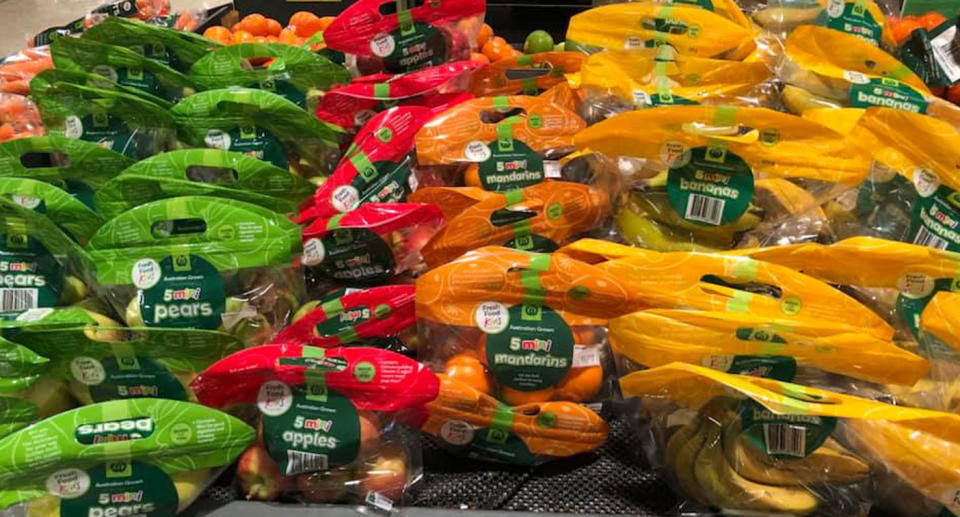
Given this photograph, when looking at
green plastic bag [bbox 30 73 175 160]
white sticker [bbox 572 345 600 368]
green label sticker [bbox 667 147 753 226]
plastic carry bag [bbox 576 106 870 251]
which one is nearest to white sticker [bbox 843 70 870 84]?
plastic carry bag [bbox 576 106 870 251]

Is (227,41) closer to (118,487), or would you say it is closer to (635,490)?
(118,487)

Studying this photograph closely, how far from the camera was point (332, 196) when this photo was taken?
1143 millimetres

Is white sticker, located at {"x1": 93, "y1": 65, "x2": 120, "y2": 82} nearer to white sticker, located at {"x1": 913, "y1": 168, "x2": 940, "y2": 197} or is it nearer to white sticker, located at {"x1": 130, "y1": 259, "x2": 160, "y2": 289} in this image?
white sticker, located at {"x1": 130, "y1": 259, "x2": 160, "y2": 289}

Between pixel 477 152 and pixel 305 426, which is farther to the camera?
pixel 477 152

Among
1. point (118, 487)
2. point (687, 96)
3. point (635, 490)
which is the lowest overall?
point (635, 490)

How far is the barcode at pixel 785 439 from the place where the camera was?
708mm

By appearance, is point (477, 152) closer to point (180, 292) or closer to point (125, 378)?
point (180, 292)

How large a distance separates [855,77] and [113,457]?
141 cm

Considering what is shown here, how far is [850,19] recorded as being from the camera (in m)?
1.50

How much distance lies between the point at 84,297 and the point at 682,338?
85cm

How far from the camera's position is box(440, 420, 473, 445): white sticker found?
2.72 ft

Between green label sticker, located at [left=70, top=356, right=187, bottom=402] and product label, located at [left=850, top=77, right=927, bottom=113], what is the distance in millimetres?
1293

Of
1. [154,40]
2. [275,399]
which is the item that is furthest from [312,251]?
[154,40]

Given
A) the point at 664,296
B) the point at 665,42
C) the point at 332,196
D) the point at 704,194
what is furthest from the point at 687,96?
the point at 332,196
